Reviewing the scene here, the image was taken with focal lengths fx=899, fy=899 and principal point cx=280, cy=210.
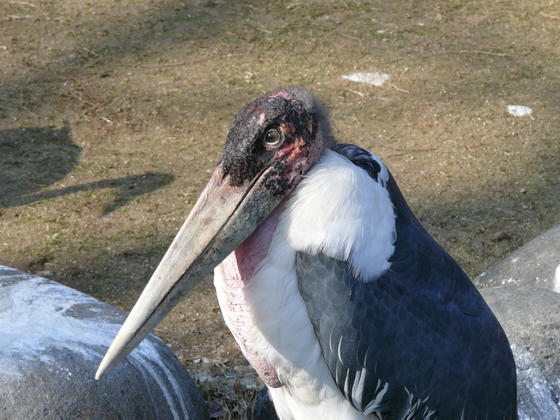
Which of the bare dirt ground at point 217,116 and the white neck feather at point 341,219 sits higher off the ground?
the white neck feather at point 341,219

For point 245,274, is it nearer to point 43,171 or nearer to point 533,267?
point 533,267

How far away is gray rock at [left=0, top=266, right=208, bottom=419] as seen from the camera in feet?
7.25

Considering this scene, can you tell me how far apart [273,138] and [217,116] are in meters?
3.11

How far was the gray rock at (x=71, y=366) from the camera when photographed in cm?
221

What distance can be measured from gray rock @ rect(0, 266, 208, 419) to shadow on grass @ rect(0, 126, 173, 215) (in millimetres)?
1713

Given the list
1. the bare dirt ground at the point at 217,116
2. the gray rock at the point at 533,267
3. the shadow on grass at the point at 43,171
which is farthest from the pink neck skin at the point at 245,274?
the shadow on grass at the point at 43,171

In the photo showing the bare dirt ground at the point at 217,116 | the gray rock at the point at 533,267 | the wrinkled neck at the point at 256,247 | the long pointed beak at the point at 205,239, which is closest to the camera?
the long pointed beak at the point at 205,239

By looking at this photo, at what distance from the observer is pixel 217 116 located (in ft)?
16.8

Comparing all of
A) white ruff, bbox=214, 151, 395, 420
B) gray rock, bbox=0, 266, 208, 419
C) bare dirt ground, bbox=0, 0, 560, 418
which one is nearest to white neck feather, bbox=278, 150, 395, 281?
white ruff, bbox=214, 151, 395, 420

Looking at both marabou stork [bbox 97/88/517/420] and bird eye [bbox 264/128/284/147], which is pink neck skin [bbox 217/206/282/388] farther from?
bird eye [bbox 264/128/284/147]

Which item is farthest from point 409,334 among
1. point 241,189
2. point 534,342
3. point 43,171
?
point 43,171

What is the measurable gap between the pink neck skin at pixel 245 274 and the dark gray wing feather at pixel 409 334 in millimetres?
107

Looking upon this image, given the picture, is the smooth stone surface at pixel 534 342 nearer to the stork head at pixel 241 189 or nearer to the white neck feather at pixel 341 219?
the white neck feather at pixel 341 219

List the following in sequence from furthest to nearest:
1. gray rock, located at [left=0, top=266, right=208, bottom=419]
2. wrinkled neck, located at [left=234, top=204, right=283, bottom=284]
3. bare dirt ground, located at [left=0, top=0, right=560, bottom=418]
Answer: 1. bare dirt ground, located at [left=0, top=0, right=560, bottom=418]
2. gray rock, located at [left=0, top=266, right=208, bottom=419]
3. wrinkled neck, located at [left=234, top=204, right=283, bottom=284]
